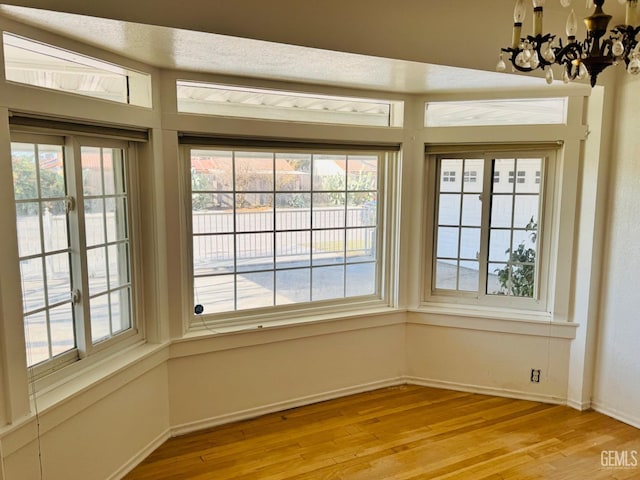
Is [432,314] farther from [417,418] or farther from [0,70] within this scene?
[0,70]

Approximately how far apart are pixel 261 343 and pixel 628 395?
253cm

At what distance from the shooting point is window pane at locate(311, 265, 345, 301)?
11.6ft

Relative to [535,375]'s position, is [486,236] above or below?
above

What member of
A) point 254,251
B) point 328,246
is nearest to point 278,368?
point 254,251

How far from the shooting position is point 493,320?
3.57m

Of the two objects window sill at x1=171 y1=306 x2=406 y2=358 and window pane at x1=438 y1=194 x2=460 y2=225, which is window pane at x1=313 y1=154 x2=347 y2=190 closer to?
window pane at x1=438 y1=194 x2=460 y2=225

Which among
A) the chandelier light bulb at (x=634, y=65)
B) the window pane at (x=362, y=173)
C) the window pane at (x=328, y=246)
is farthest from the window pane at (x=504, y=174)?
the chandelier light bulb at (x=634, y=65)

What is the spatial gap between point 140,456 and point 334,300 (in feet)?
5.40

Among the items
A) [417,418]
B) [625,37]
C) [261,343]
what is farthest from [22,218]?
[417,418]

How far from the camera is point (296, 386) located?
3432 millimetres

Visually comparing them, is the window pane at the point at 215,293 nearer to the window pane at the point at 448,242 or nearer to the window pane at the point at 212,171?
the window pane at the point at 212,171

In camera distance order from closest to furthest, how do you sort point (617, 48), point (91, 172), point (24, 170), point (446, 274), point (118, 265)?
point (617, 48)
point (24, 170)
point (91, 172)
point (118, 265)
point (446, 274)

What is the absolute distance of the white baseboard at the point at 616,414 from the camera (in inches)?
126

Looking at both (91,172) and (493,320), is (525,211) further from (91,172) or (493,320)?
(91,172)
